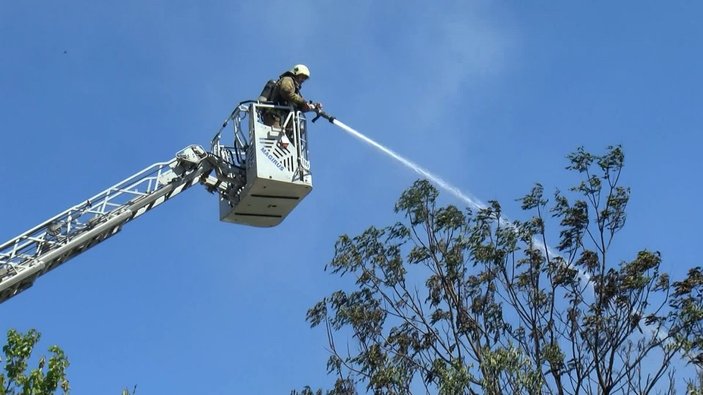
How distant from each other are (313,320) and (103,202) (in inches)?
297

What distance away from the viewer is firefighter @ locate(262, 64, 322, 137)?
17609mm

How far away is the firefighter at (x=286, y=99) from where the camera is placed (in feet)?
57.8

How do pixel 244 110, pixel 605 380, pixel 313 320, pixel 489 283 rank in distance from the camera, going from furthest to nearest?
1. pixel 313 320
2. pixel 489 283
3. pixel 605 380
4. pixel 244 110

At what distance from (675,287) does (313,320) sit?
736cm

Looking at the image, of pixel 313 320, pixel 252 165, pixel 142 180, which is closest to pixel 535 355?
pixel 313 320

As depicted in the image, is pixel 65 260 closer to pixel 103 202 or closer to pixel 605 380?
pixel 103 202

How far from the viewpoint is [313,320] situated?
22.9 metres

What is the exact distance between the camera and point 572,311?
2066 cm

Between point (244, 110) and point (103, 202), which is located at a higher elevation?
point (244, 110)

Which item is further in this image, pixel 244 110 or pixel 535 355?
pixel 535 355

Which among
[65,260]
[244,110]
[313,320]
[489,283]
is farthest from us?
[313,320]

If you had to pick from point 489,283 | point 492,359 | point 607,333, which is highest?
point 489,283

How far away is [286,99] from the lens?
17688mm

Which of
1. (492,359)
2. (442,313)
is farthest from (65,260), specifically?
(442,313)
